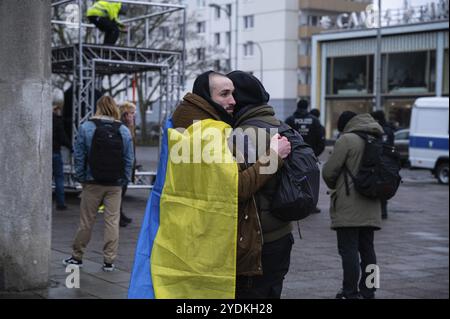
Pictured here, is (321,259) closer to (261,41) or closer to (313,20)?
(313,20)

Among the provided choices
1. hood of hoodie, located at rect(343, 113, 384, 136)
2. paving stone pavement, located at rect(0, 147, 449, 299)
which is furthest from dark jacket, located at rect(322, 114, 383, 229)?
paving stone pavement, located at rect(0, 147, 449, 299)

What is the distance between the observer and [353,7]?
5291 centimetres

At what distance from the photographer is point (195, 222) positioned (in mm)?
3805

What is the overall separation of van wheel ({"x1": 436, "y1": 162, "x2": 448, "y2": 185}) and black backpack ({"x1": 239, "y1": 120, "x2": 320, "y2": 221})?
21575 millimetres

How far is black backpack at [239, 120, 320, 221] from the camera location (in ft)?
12.7

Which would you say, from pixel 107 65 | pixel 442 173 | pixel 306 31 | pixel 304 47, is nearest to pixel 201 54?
pixel 306 31

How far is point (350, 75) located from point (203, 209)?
49585 millimetres

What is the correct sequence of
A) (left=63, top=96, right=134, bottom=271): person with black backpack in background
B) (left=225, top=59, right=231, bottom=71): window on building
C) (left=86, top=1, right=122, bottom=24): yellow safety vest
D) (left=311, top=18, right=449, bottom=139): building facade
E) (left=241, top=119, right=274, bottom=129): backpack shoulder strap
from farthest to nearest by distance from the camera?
1. (left=225, top=59, right=231, bottom=71): window on building
2. (left=311, top=18, right=449, bottom=139): building facade
3. (left=86, top=1, right=122, bottom=24): yellow safety vest
4. (left=63, top=96, right=134, bottom=271): person with black backpack in background
5. (left=241, top=119, right=274, bottom=129): backpack shoulder strap

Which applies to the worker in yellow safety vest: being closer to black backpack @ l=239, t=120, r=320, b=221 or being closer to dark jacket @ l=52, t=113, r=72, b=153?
dark jacket @ l=52, t=113, r=72, b=153

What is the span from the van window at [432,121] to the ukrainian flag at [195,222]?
21.7 m

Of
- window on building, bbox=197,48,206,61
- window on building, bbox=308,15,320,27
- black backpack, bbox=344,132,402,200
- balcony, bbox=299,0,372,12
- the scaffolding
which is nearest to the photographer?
black backpack, bbox=344,132,402,200
